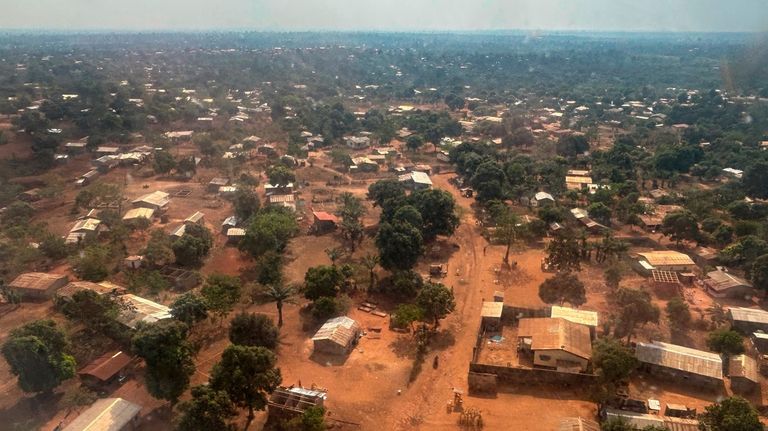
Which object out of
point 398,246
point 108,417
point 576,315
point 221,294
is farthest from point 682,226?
point 108,417

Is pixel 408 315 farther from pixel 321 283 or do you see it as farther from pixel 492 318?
pixel 321 283

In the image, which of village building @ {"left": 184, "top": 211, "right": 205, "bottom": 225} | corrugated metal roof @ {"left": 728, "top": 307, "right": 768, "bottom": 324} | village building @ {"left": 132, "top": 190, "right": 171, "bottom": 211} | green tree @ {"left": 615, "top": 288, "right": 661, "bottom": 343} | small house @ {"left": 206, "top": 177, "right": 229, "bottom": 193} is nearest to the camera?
green tree @ {"left": 615, "top": 288, "right": 661, "bottom": 343}

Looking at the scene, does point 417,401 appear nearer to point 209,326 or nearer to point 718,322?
point 209,326

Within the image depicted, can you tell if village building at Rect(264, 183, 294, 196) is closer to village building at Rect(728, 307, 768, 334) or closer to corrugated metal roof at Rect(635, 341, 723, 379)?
corrugated metal roof at Rect(635, 341, 723, 379)

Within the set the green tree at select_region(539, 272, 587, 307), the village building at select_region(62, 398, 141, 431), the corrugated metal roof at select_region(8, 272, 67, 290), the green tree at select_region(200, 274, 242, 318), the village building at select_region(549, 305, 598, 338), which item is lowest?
the green tree at select_region(539, 272, 587, 307)

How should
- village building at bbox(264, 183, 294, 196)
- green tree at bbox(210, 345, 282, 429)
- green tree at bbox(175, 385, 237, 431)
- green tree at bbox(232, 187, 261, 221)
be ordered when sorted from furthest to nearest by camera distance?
village building at bbox(264, 183, 294, 196) < green tree at bbox(232, 187, 261, 221) < green tree at bbox(210, 345, 282, 429) < green tree at bbox(175, 385, 237, 431)

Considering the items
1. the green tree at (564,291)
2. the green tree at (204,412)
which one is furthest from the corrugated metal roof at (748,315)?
the green tree at (204,412)

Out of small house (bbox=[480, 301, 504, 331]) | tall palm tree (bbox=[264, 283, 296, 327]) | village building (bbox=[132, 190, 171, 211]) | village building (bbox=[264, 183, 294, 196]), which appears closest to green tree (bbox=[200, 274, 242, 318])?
tall palm tree (bbox=[264, 283, 296, 327])

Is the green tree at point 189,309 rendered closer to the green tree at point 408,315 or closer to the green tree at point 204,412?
the green tree at point 204,412
